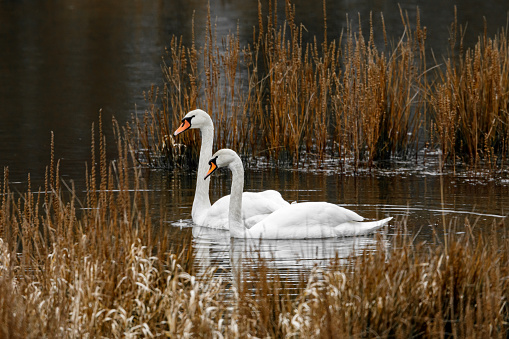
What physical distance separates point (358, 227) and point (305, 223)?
0.45 metres

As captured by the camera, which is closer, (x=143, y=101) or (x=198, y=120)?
(x=198, y=120)

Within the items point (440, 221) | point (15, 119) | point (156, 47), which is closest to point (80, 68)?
point (156, 47)

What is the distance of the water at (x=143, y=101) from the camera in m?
8.75

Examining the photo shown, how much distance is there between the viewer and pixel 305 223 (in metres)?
8.12

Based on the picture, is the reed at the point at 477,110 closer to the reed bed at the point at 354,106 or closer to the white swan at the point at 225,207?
the reed bed at the point at 354,106

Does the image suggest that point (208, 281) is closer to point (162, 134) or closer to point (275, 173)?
point (275, 173)

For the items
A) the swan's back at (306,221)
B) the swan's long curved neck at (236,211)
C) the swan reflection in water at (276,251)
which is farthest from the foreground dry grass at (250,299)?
the swan's long curved neck at (236,211)

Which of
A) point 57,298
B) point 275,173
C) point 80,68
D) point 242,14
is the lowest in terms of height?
point 57,298

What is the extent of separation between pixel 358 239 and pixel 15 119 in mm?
9681

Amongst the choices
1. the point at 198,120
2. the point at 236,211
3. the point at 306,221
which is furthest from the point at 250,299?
the point at 198,120

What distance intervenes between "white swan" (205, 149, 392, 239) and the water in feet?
0.34

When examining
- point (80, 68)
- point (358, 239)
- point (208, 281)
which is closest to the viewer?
point (208, 281)

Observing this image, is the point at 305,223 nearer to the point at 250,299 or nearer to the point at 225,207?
the point at 225,207

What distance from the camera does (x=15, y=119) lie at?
16.3 m
